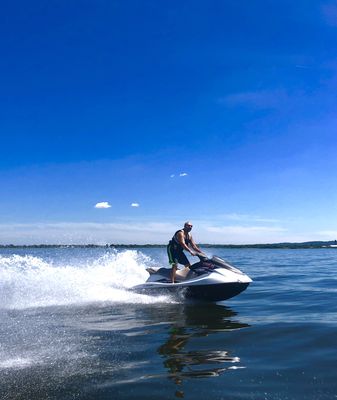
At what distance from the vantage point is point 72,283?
13539mm

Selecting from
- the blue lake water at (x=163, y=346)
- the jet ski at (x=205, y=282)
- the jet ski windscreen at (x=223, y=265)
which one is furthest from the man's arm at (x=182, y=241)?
the blue lake water at (x=163, y=346)

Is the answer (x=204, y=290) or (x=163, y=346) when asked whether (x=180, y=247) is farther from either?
(x=163, y=346)

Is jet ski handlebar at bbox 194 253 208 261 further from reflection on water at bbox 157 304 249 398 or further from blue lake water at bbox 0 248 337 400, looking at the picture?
reflection on water at bbox 157 304 249 398

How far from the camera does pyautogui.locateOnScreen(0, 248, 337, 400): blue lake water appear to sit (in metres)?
4.72

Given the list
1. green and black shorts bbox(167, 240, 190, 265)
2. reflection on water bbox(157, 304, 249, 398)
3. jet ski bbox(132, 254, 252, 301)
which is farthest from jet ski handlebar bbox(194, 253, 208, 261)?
reflection on water bbox(157, 304, 249, 398)

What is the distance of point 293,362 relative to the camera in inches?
225

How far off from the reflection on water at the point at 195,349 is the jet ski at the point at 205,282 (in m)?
0.81

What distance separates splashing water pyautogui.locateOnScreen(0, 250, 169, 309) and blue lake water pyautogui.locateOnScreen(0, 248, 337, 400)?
7cm

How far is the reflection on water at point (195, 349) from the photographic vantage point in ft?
17.4

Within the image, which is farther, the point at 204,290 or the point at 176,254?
the point at 176,254

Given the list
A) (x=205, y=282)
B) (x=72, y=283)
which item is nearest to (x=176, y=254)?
(x=205, y=282)

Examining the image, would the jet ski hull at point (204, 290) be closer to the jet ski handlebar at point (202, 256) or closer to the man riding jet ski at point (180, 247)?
the man riding jet ski at point (180, 247)

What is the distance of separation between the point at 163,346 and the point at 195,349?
577 mm

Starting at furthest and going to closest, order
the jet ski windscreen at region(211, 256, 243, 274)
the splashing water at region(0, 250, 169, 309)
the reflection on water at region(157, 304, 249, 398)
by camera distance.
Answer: the splashing water at region(0, 250, 169, 309)
the jet ski windscreen at region(211, 256, 243, 274)
the reflection on water at region(157, 304, 249, 398)
